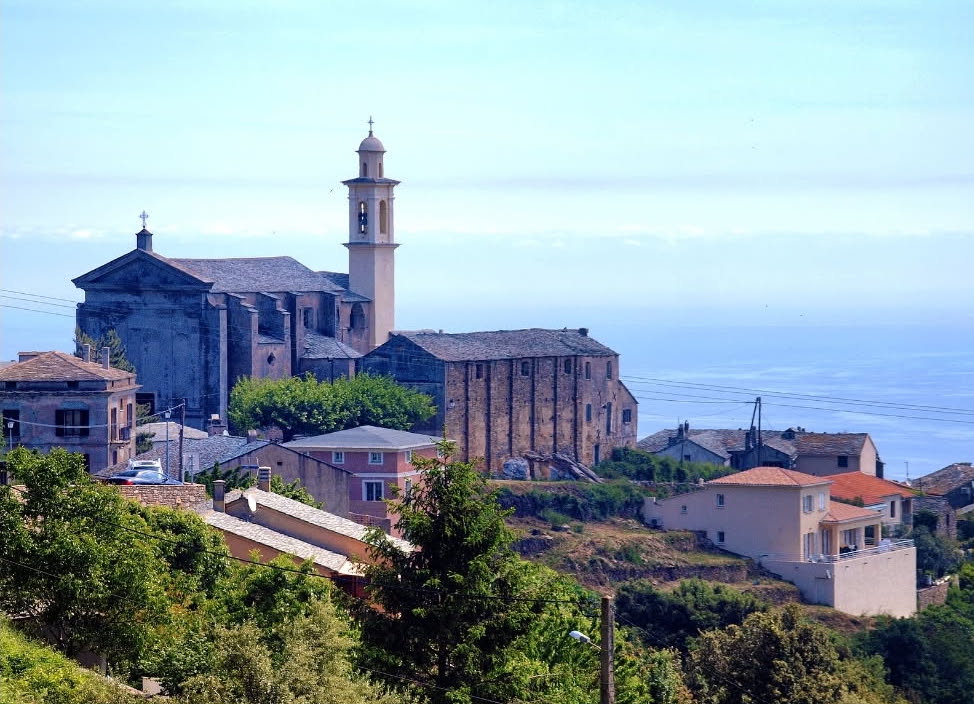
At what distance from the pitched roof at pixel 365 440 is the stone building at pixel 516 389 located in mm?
5551

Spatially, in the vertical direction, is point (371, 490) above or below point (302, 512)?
below

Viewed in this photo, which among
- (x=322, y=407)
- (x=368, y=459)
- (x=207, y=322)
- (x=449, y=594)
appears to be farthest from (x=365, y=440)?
(x=449, y=594)

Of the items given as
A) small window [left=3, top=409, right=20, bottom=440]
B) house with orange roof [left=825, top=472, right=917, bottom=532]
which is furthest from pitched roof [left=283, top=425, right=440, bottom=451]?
house with orange roof [left=825, top=472, right=917, bottom=532]

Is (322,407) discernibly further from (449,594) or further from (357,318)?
(449,594)

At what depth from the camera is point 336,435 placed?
6850 cm

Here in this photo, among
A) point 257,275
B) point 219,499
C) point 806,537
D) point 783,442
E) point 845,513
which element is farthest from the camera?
point 783,442

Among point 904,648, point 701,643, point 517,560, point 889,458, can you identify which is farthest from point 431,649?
point 889,458

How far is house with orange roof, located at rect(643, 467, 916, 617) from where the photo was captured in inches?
2586

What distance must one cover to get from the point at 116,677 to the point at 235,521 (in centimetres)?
1222

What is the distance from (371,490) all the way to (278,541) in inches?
1058

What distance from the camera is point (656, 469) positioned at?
8044cm

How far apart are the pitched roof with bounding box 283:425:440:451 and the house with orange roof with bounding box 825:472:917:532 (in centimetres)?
1734

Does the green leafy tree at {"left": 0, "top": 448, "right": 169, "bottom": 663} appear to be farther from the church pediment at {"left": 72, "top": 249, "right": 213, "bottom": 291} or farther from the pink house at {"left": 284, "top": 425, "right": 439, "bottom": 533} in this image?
the church pediment at {"left": 72, "top": 249, "right": 213, "bottom": 291}

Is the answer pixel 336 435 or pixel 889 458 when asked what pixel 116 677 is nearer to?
pixel 336 435
